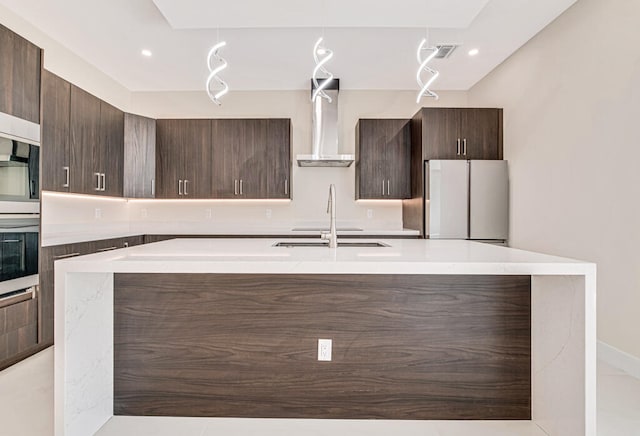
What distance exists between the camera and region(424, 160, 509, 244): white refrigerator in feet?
13.5

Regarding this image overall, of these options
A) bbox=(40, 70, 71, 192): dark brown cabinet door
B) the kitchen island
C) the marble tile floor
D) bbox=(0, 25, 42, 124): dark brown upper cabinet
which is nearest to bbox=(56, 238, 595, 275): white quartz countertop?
the kitchen island

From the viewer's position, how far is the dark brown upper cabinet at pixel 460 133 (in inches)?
168

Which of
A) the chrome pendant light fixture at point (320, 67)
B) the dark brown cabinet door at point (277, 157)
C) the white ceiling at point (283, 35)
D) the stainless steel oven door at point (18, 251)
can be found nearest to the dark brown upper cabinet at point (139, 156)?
the white ceiling at point (283, 35)

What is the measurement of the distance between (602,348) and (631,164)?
4.54 ft

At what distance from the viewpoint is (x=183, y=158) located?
4711 millimetres

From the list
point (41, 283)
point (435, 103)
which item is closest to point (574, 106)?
point (435, 103)

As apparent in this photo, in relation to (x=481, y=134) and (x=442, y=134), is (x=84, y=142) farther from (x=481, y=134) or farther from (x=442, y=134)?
(x=481, y=134)

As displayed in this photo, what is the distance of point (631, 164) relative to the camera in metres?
2.59

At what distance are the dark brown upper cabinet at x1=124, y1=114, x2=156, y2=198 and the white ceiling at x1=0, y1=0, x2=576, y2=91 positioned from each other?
0.62 metres

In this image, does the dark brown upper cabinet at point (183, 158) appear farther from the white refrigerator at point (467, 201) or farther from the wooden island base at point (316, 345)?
the wooden island base at point (316, 345)

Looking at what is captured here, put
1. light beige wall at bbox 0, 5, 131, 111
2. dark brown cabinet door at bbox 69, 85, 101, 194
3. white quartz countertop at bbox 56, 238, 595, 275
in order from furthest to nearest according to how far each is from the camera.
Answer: dark brown cabinet door at bbox 69, 85, 101, 194, light beige wall at bbox 0, 5, 131, 111, white quartz countertop at bbox 56, 238, 595, 275

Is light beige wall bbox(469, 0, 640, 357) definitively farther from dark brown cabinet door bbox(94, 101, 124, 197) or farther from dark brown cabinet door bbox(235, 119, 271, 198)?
dark brown cabinet door bbox(94, 101, 124, 197)

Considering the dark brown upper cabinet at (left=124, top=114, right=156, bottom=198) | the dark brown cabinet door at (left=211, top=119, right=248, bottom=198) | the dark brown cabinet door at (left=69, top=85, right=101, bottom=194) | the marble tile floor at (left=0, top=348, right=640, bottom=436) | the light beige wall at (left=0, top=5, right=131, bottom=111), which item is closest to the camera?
the marble tile floor at (left=0, top=348, right=640, bottom=436)

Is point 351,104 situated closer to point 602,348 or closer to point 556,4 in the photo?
point 556,4
